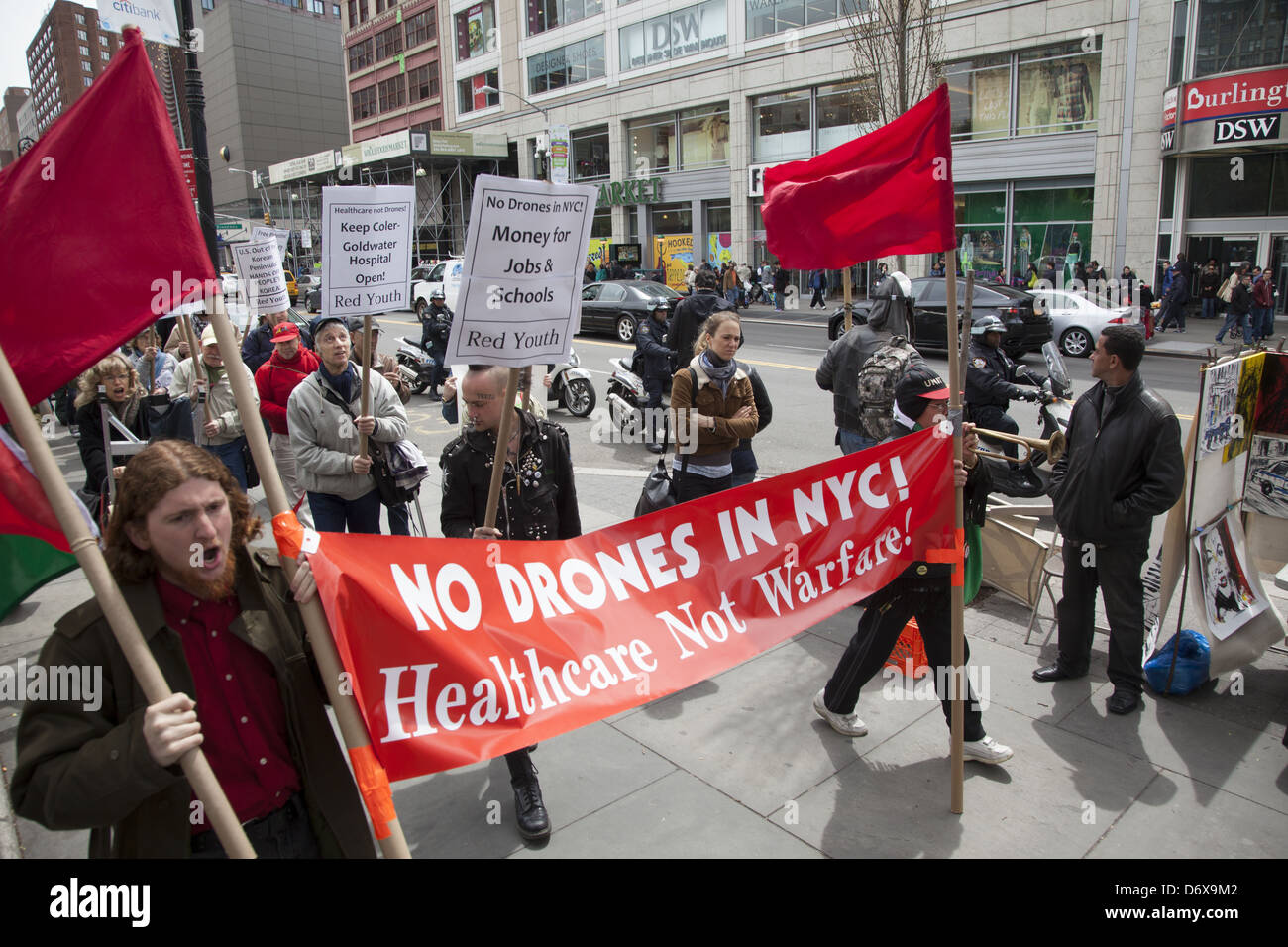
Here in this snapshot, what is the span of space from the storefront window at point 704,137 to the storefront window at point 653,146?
623mm

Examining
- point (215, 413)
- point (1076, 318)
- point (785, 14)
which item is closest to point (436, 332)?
point (215, 413)

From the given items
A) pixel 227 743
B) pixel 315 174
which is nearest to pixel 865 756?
pixel 227 743

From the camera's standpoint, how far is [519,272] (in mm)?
3037

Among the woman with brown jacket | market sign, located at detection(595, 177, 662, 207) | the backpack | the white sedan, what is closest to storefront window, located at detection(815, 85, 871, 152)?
market sign, located at detection(595, 177, 662, 207)

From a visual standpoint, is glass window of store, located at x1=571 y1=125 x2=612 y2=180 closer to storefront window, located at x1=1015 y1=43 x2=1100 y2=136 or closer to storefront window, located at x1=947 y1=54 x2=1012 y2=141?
storefront window, located at x1=947 y1=54 x2=1012 y2=141

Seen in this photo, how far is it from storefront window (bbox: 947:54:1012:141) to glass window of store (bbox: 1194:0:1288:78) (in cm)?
603

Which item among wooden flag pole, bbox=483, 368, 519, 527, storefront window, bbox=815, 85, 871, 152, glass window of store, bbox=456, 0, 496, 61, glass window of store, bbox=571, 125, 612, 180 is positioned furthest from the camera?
glass window of store, bbox=456, 0, 496, 61

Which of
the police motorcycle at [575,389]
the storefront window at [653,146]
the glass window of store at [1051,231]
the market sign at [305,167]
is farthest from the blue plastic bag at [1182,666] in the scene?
the market sign at [305,167]

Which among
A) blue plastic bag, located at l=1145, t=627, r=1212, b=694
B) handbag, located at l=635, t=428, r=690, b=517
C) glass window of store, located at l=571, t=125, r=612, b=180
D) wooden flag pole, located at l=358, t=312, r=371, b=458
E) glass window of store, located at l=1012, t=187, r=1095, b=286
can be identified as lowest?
blue plastic bag, located at l=1145, t=627, r=1212, b=694

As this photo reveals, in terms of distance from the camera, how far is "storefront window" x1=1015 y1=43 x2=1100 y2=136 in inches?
1025

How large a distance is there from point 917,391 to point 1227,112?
2475 cm

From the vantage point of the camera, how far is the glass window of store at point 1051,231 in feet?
87.5

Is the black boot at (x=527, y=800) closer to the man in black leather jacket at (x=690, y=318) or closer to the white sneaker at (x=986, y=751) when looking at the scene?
the white sneaker at (x=986, y=751)
